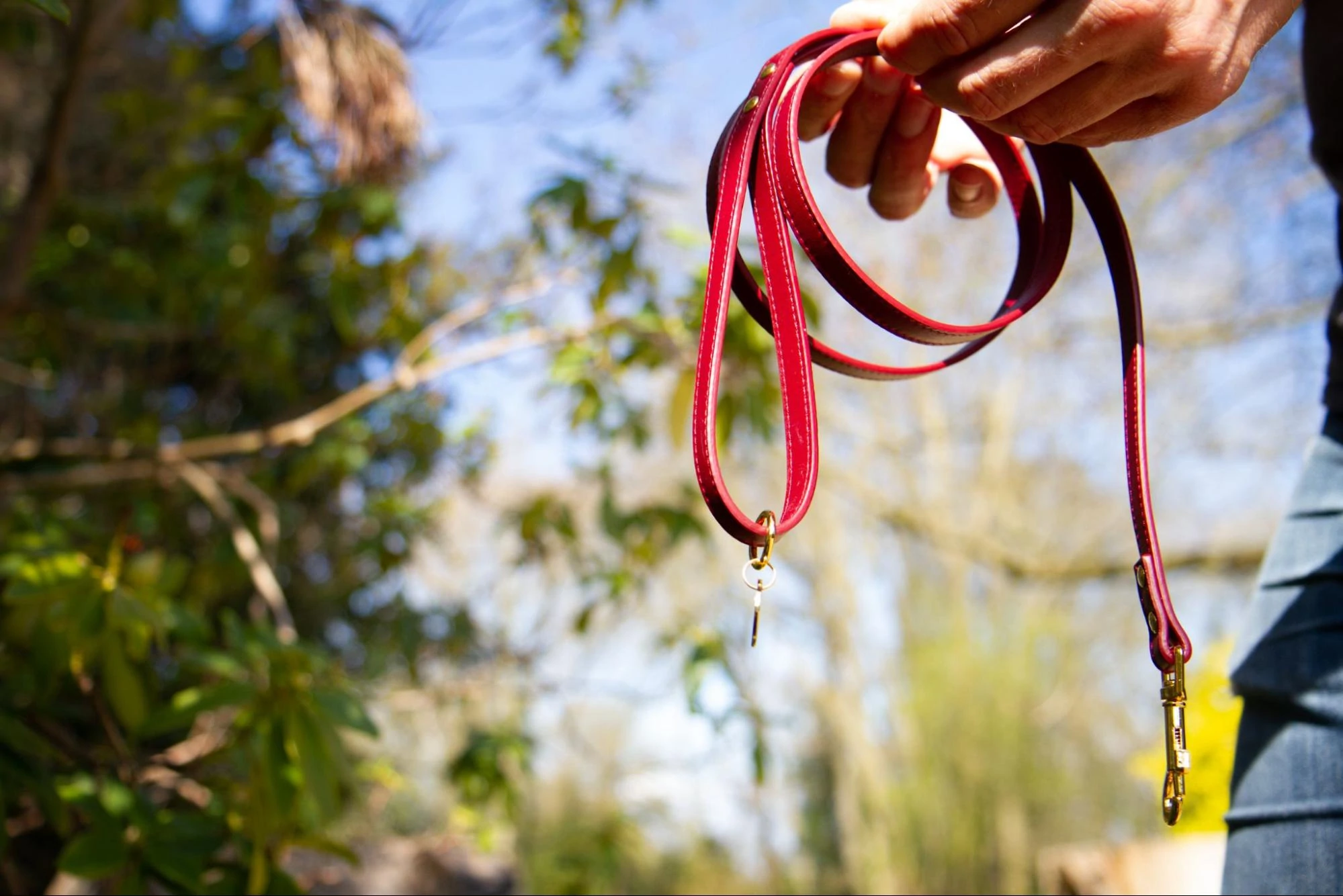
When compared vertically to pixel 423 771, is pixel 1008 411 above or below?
above

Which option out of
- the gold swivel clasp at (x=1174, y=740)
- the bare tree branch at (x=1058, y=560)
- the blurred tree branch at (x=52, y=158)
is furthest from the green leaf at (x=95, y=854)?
the bare tree branch at (x=1058, y=560)

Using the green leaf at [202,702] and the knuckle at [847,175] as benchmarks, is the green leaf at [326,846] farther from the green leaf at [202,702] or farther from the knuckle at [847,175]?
the knuckle at [847,175]

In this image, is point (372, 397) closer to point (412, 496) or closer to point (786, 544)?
point (412, 496)

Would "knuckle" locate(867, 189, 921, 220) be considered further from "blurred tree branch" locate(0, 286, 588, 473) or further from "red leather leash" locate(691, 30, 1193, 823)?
"blurred tree branch" locate(0, 286, 588, 473)

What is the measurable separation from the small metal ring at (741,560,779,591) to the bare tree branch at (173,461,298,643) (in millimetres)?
877

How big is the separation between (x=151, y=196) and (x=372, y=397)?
1.10 m

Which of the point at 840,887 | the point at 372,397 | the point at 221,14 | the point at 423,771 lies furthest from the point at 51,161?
the point at 840,887

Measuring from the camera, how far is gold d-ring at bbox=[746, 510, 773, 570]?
494 millimetres

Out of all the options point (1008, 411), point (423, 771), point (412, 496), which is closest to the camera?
point (412, 496)

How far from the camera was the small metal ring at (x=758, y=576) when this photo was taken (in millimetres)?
492

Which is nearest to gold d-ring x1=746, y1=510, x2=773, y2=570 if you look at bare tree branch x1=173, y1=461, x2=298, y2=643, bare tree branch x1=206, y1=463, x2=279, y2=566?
bare tree branch x1=173, y1=461, x2=298, y2=643

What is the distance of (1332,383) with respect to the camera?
2.59ft

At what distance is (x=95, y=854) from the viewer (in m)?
0.90

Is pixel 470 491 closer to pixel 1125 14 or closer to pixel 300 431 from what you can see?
pixel 300 431
